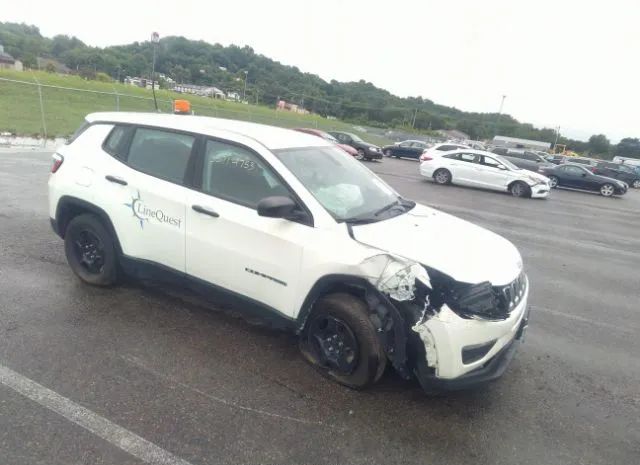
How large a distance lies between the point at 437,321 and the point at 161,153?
108 inches

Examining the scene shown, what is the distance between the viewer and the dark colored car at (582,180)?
64.5ft

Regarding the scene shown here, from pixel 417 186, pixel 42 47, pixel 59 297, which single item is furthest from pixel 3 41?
pixel 59 297

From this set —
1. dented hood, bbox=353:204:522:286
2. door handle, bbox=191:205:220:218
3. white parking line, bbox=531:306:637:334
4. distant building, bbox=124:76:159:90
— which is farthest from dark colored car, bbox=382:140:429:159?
distant building, bbox=124:76:159:90

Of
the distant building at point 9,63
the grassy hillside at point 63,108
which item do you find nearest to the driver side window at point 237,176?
the grassy hillside at point 63,108

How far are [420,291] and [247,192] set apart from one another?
5.08 feet

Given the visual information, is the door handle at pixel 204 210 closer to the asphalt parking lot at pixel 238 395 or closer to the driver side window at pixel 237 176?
the driver side window at pixel 237 176

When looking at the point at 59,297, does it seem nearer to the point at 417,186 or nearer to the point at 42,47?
the point at 417,186

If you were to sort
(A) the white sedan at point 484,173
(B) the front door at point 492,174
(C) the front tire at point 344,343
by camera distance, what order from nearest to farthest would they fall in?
(C) the front tire at point 344,343
(A) the white sedan at point 484,173
(B) the front door at point 492,174

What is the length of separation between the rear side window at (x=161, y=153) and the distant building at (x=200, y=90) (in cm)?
6384

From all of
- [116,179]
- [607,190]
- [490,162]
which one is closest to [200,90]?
[490,162]

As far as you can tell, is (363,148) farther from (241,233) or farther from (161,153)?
(241,233)

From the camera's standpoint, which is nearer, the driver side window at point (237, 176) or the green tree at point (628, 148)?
the driver side window at point (237, 176)

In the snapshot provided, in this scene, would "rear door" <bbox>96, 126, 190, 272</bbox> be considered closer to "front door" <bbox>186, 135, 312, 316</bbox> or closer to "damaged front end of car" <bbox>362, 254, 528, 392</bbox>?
"front door" <bbox>186, 135, 312, 316</bbox>

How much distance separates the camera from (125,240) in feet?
13.4
